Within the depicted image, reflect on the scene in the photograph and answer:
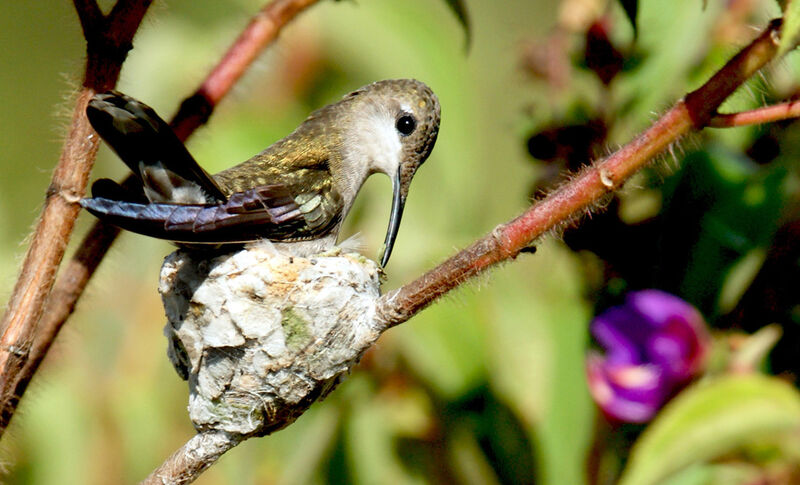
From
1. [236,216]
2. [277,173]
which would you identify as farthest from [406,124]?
[236,216]

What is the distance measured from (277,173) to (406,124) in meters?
0.37

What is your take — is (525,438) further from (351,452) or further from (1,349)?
(1,349)

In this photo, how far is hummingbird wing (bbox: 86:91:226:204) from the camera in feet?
4.29

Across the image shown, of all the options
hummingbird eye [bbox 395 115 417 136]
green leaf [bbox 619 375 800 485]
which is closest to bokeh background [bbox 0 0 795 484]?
hummingbird eye [bbox 395 115 417 136]

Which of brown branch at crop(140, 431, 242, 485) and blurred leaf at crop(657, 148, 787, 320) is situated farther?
blurred leaf at crop(657, 148, 787, 320)

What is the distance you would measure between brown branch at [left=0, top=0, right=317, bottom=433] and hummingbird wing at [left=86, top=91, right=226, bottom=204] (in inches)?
3.6

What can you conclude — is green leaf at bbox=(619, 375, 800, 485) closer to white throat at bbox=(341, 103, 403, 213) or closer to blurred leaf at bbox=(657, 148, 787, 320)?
blurred leaf at bbox=(657, 148, 787, 320)

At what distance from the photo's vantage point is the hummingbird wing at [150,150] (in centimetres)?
131

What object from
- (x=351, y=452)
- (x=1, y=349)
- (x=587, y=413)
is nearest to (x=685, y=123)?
(x=1, y=349)

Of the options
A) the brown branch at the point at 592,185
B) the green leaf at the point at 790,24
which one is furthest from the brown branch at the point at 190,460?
the green leaf at the point at 790,24

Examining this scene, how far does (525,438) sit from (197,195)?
3.88 ft

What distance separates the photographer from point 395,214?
2.08 metres

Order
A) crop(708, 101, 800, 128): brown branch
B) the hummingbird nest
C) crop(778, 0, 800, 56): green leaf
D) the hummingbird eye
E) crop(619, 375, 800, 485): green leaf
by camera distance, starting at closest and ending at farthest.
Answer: crop(778, 0, 800, 56): green leaf → crop(708, 101, 800, 128): brown branch → the hummingbird nest → crop(619, 375, 800, 485): green leaf → the hummingbird eye

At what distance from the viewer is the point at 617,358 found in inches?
85.0
